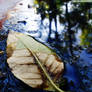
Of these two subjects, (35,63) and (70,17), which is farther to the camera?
(70,17)

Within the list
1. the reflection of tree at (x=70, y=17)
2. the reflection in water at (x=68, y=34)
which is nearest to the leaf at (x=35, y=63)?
the reflection in water at (x=68, y=34)

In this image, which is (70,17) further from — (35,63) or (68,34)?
(35,63)

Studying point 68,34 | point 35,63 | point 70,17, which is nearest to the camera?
point 35,63

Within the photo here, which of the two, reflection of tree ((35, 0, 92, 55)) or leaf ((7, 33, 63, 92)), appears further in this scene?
reflection of tree ((35, 0, 92, 55))

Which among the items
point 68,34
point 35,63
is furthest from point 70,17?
point 35,63

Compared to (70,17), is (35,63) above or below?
below

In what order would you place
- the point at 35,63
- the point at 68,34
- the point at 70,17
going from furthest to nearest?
1. the point at 70,17
2. the point at 68,34
3. the point at 35,63

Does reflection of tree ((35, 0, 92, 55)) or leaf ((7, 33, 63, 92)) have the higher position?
reflection of tree ((35, 0, 92, 55))

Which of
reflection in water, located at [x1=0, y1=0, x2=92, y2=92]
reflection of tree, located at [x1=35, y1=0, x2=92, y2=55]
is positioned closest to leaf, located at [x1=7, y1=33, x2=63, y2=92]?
reflection in water, located at [x1=0, y1=0, x2=92, y2=92]

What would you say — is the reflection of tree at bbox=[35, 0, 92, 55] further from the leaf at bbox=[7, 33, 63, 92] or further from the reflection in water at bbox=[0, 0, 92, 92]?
the leaf at bbox=[7, 33, 63, 92]

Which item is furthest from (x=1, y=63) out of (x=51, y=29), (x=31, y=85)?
(x=51, y=29)
